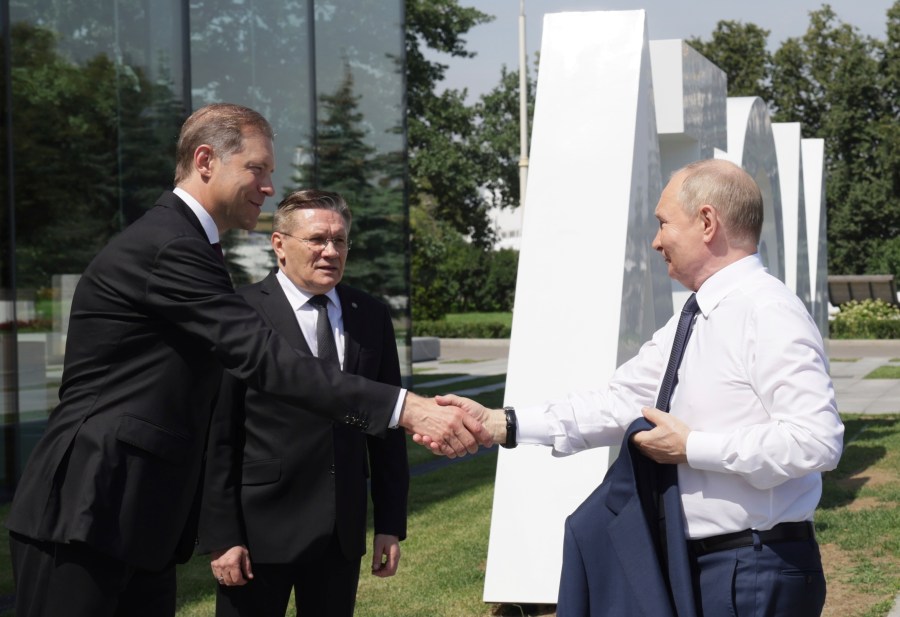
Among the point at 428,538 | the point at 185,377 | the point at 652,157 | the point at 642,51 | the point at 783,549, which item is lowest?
the point at 428,538

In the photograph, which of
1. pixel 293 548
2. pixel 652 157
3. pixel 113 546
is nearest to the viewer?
pixel 113 546

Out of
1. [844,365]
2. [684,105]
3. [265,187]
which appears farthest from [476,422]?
[844,365]

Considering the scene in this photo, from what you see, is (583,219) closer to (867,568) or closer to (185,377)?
(867,568)

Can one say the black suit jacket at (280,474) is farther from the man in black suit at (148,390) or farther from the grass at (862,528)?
the grass at (862,528)

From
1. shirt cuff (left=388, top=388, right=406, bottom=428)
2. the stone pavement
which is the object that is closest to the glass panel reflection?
shirt cuff (left=388, top=388, right=406, bottom=428)

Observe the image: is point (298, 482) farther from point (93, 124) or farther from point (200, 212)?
point (93, 124)

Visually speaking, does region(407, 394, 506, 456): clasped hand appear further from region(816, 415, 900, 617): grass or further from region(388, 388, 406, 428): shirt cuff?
region(816, 415, 900, 617): grass

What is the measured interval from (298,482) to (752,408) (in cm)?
159

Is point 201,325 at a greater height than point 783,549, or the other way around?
point 201,325

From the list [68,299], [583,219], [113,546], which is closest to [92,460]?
[113,546]

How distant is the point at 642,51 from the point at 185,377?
4.35 m

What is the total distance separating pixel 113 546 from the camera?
10.0ft

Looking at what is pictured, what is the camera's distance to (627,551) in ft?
9.46

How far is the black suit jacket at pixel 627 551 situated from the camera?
2838 millimetres
